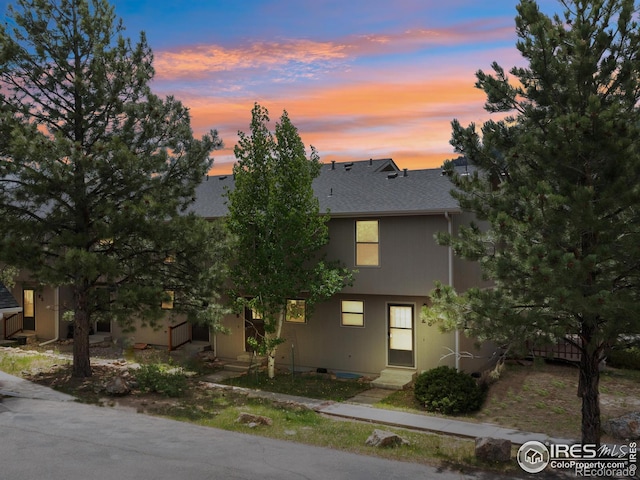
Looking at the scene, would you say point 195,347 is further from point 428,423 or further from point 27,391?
point 428,423

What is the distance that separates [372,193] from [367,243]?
1.84 metres

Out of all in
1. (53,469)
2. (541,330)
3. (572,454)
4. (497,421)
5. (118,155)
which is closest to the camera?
(53,469)

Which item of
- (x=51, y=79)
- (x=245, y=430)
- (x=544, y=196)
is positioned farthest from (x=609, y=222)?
(x=51, y=79)

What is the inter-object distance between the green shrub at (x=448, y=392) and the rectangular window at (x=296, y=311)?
498 cm

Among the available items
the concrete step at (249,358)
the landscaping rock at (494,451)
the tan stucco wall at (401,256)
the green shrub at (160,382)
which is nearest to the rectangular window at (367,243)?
the tan stucco wall at (401,256)

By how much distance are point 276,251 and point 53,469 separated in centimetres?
905

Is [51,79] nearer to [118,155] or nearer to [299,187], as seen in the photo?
[118,155]

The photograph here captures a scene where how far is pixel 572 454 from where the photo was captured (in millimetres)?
11422

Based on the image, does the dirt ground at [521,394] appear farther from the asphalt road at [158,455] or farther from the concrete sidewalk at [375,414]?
the asphalt road at [158,455]

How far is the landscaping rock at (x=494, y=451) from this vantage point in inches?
434

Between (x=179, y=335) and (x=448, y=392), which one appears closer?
(x=448, y=392)

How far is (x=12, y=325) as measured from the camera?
2673 cm

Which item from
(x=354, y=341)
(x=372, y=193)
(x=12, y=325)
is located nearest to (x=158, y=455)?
(x=354, y=341)

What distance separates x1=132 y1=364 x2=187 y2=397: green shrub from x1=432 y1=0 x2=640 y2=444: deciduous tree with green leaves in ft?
26.4
